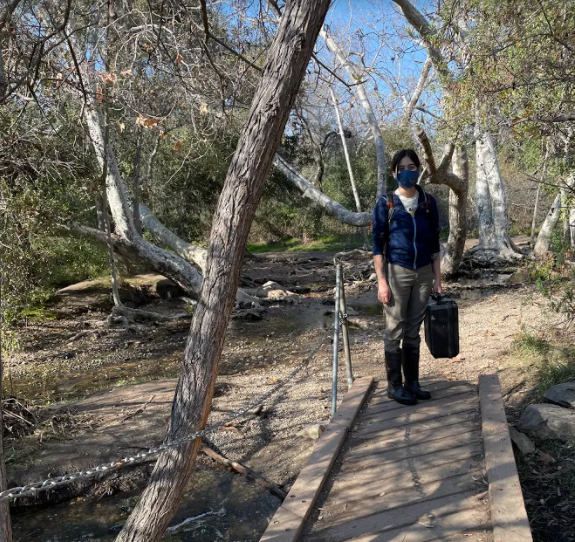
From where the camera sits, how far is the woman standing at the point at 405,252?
397cm

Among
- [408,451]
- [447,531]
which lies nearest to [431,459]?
[408,451]

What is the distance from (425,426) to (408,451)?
15.1 inches

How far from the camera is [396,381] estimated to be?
4.31 m

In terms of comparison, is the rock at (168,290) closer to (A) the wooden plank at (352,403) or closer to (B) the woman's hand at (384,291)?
(A) the wooden plank at (352,403)

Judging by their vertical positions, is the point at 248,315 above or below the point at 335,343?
below

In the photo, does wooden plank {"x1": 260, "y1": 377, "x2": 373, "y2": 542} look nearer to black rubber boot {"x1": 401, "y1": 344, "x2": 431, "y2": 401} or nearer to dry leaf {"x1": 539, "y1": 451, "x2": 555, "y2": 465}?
black rubber boot {"x1": 401, "y1": 344, "x2": 431, "y2": 401}

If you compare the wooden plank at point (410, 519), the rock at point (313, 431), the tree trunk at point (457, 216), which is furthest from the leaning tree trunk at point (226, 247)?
the tree trunk at point (457, 216)

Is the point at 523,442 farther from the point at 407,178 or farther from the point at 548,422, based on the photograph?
the point at 407,178

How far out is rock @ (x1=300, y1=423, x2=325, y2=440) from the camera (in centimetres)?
509

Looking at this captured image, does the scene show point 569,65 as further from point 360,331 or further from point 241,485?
point 360,331

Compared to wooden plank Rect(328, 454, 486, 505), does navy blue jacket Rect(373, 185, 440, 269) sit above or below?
above

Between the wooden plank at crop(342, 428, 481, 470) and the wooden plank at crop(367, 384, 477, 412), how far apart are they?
1.87 ft

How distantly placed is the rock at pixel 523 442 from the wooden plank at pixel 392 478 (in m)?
0.93

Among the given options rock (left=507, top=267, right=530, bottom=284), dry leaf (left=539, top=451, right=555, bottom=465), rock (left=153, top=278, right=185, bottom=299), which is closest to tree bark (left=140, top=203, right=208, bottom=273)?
rock (left=153, top=278, right=185, bottom=299)
